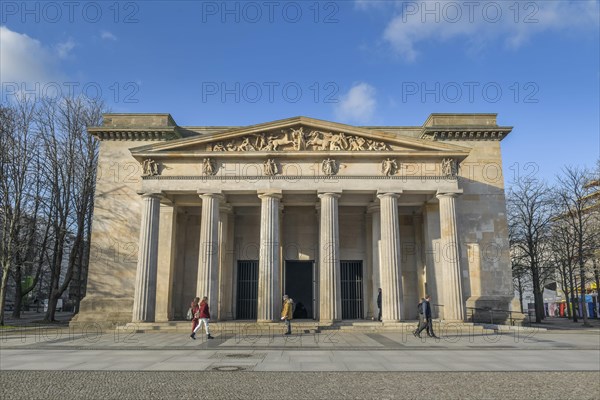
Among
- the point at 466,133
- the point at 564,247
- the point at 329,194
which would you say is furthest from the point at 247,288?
the point at 564,247

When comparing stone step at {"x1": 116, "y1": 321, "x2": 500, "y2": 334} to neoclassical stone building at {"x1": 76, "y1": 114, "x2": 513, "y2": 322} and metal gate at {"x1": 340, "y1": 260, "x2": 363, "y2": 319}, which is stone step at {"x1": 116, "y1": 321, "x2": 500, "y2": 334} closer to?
neoclassical stone building at {"x1": 76, "y1": 114, "x2": 513, "y2": 322}

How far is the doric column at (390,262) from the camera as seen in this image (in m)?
24.2

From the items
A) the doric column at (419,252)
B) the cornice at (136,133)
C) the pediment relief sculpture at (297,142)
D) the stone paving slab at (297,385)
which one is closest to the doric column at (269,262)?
the pediment relief sculpture at (297,142)

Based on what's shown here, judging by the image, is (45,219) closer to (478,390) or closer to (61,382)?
(61,382)

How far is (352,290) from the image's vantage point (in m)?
30.6

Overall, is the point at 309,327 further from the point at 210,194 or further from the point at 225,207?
the point at 225,207

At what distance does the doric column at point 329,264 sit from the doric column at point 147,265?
9.19m

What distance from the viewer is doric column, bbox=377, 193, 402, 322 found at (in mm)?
24188

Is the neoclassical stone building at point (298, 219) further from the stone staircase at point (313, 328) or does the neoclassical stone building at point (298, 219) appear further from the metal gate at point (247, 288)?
the stone staircase at point (313, 328)

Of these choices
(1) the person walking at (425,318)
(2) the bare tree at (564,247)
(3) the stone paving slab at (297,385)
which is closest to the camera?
(3) the stone paving slab at (297,385)

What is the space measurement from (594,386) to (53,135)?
3502 centimetres

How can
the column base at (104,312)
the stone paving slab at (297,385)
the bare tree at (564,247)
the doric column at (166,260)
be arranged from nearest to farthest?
the stone paving slab at (297,385) → the column base at (104,312) → the doric column at (166,260) → the bare tree at (564,247)

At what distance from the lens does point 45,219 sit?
33.6m

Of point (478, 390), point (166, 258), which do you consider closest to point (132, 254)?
point (166, 258)
